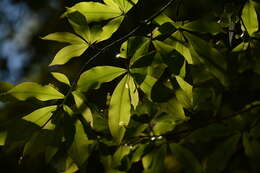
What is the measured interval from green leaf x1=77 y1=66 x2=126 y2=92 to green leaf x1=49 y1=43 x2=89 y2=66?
7 cm

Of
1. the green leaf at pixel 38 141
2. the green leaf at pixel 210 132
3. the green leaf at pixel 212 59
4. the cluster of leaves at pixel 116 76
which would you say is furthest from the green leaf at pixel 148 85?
the green leaf at pixel 210 132

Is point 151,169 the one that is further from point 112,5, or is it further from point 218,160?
point 112,5

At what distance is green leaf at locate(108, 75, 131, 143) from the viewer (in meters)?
0.89

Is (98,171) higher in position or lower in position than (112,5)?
lower

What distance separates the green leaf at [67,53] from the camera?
36.3 inches

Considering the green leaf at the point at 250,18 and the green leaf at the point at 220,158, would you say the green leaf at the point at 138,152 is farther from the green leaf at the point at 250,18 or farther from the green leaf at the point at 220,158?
the green leaf at the point at 250,18

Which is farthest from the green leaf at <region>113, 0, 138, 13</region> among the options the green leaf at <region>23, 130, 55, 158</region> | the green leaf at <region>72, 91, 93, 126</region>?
the green leaf at <region>23, 130, 55, 158</region>

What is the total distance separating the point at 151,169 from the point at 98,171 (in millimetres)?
738

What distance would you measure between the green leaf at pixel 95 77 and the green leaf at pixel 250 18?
15.1 inches

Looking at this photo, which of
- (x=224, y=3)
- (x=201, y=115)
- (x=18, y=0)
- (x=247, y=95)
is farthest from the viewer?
(x=18, y=0)

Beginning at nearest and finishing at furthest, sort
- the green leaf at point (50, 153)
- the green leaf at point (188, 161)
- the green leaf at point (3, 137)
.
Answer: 1. the green leaf at point (3, 137)
2. the green leaf at point (50, 153)
3. the green leaf at point (188, 161)

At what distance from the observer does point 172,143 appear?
1.16 meters

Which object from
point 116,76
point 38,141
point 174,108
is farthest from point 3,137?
point 174,108

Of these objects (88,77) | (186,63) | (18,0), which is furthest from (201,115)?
(18,0)
